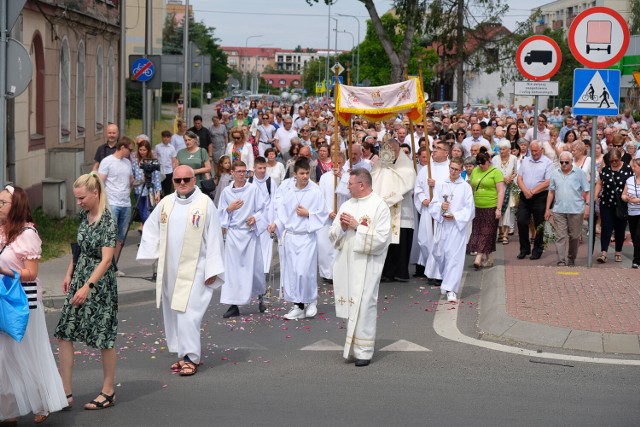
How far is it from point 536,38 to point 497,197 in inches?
99.7

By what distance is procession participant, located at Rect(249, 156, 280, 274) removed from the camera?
40.5ft

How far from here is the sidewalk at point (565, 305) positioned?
10.2 m

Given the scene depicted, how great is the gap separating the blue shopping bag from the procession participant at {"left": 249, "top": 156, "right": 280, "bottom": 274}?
5.32 metres

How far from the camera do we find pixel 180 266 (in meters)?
9.05

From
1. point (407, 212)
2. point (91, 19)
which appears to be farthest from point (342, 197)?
point (91, 19)

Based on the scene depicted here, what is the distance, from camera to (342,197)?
14.8m

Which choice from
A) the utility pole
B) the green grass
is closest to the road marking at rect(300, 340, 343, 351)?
the green grass

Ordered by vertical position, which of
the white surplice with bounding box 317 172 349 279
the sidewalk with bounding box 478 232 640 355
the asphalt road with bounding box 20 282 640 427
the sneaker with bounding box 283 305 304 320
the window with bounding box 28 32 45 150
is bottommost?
the sneaker with bounding box 283 305 304 320

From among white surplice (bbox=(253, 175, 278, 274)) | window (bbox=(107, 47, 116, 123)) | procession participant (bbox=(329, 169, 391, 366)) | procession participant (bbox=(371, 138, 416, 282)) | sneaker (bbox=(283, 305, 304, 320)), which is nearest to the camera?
procession participant (bbox=(329, 169, 391, 366))

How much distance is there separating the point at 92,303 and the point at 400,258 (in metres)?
7.18

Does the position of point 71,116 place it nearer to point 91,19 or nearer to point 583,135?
point 91,19

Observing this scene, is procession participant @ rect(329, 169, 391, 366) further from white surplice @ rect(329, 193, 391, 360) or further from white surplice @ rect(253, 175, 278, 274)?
white surplice @ rect(253, 175, 278, 274)

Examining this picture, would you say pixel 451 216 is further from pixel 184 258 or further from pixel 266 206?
pixel 184 258

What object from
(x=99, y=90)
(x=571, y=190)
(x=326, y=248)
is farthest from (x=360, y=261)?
(x=99, y=90)
